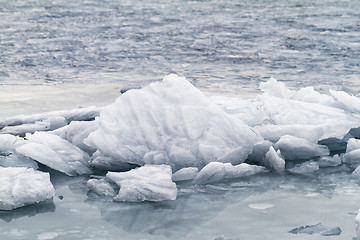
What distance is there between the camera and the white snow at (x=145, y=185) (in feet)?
10.1

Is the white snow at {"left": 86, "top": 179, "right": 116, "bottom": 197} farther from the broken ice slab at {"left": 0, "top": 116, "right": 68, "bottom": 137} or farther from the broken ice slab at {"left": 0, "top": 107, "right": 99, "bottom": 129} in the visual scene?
the broken ice slab at {"left": 0, "top": 107, "right": 99, "bottom": 129}

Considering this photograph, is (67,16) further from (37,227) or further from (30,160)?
(37,227)

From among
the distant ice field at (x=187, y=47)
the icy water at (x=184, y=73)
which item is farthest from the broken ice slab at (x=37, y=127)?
the distant ice field at (x=187, y=47)

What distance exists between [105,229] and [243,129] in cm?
126

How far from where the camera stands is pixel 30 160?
11.9ft

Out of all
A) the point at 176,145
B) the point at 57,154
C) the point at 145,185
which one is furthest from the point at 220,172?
the point at 57,154

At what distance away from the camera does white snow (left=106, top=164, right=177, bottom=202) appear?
121 inches

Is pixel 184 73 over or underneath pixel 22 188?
underneath

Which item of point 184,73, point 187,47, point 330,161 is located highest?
point 330,161

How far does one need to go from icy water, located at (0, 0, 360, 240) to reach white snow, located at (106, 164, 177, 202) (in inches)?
2.2

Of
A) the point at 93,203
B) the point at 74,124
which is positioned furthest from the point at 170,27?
the point at 93,203

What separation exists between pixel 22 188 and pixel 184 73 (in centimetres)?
446

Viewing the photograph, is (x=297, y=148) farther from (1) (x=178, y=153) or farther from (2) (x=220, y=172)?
(1) (x=178, y=153)

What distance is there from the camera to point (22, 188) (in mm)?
3010
